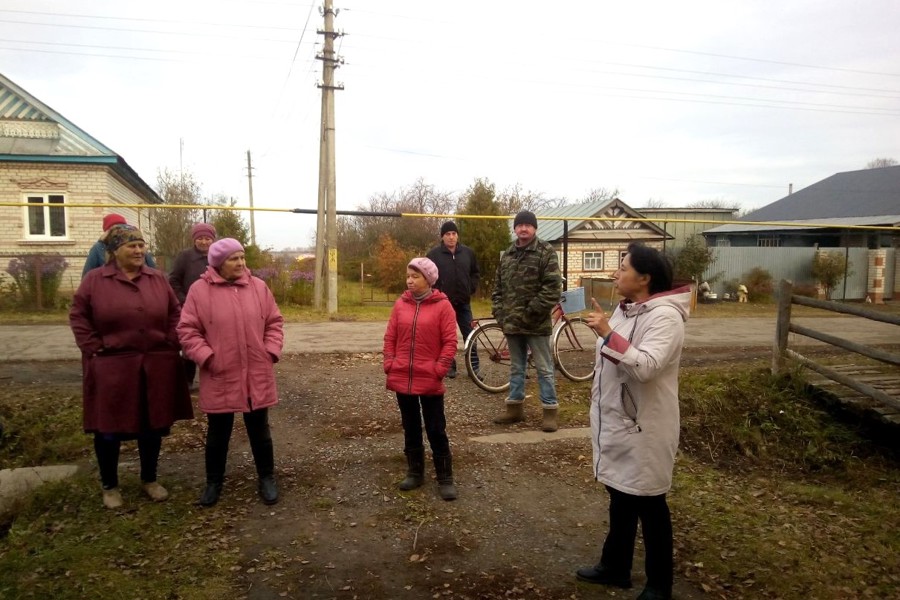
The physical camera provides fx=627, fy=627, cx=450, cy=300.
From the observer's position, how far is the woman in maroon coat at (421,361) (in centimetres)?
418

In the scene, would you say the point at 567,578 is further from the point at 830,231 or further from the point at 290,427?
the point at 830,231

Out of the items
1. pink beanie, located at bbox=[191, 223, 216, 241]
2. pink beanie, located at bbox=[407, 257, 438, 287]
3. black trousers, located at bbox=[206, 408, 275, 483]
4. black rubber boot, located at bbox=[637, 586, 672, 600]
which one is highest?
pink beanie, located at bbox=[191, 223, 216, 241]

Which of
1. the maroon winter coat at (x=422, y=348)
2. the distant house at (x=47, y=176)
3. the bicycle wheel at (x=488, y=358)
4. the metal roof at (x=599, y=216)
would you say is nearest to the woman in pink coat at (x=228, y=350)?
the maroon winter coat at (x=422, y=348)

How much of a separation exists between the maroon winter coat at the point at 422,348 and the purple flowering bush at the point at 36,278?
39.1ft

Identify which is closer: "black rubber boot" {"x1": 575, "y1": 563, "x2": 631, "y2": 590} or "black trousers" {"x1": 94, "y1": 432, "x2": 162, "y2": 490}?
"black rubber boot" {"x1": 575, "y1": 563, "x2": 631, "y2": 590}

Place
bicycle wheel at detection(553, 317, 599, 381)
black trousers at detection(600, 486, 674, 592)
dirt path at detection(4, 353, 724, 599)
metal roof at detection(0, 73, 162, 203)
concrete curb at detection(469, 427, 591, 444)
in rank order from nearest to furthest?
black trousers at detection(600, 486, 674, 592) < dirt path at detection(4, 353, 724, 599) < concrete curb at detection(469, 427, 591, 444) < bicycle wheel at detection(553, 317, 599, 381) < metal roof at detection(0, 73, 162, 203)

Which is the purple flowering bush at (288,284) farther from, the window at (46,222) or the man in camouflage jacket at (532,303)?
the man in camouflage jacket at (532,303)

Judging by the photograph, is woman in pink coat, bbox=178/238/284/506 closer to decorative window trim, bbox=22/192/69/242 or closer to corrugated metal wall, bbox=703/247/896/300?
decorative window trim, bbox=22/192/69/242

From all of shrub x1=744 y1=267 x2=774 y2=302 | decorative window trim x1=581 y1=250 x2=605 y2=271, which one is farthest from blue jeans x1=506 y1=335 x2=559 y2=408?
shrub x1=744 y1=267 x2=774 y2=302

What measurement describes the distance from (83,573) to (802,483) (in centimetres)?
517

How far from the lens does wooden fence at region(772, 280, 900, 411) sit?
5.80 m

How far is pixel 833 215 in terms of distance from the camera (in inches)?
1068

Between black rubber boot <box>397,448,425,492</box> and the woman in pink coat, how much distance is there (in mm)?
868

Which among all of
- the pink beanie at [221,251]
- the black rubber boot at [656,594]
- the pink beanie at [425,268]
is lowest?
the black rubber boot at [656,594]
